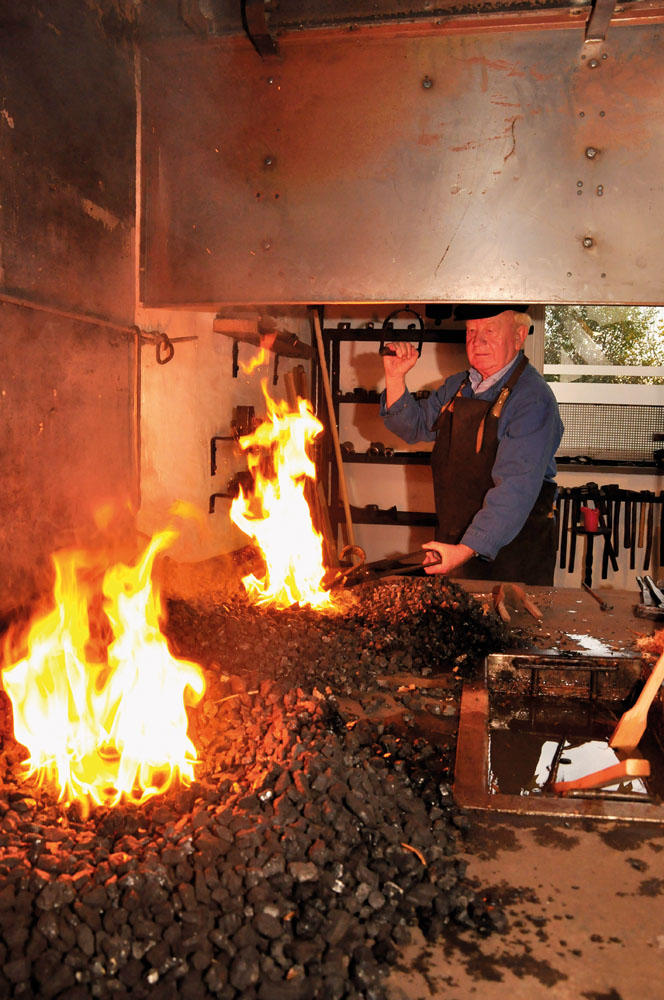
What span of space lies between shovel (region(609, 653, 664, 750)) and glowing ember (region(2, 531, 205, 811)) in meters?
1.37

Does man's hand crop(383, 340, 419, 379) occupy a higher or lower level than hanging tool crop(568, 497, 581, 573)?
higher

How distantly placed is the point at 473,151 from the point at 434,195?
0.76 feet

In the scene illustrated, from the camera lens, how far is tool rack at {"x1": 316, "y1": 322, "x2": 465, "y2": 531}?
658 centimetres

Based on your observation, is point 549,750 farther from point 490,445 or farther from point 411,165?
point 411,165

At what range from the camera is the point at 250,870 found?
148cm

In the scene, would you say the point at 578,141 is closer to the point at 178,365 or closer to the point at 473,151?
the point at 473,151

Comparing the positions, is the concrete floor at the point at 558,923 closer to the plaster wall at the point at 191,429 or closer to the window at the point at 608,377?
the plaster wall at the point at 191,429

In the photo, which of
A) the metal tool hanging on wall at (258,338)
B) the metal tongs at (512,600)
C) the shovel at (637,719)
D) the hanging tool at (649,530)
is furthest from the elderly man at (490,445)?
the hanging tool at (649,530)

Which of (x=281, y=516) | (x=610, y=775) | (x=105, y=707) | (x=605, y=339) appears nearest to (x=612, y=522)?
(x=605, y=339)

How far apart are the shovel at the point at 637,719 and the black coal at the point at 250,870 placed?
0.61 m

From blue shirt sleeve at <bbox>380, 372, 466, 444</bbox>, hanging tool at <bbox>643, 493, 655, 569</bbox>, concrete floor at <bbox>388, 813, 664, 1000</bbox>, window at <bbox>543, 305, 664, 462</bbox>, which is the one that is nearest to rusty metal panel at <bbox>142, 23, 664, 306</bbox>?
blue shirt sleeve at <bbox>380, 372, 466, 444</bbox>

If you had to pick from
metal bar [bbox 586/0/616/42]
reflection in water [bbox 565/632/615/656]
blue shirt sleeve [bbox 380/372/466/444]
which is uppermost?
metal bar [bbox 586/0/616/42]

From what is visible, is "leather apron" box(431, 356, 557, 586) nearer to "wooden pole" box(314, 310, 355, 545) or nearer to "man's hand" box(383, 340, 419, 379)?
"man's hand" box(383, 340, 419, 379)

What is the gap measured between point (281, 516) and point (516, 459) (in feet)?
5.09
